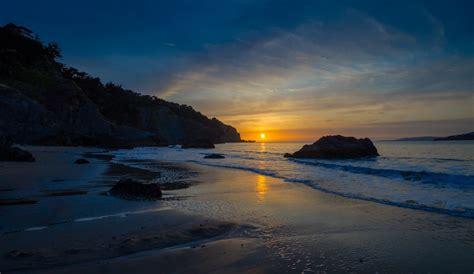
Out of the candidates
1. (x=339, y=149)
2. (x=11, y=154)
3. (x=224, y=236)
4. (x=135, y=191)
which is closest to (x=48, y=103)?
(x=11, y=154)

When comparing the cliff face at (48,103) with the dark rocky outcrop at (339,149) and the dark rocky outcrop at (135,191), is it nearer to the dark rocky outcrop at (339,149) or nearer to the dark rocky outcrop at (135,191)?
the dark rocky outcrop at (135,191)

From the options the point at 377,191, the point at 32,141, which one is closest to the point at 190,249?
the point at 377,191

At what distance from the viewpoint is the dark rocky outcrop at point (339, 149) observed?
31328 millimetres

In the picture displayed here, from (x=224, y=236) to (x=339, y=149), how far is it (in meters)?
27.5

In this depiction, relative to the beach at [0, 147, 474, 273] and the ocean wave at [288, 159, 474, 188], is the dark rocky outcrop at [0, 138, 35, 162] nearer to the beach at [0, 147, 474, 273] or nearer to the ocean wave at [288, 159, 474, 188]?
the beach at [0, 147, 474, 273]

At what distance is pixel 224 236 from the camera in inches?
221

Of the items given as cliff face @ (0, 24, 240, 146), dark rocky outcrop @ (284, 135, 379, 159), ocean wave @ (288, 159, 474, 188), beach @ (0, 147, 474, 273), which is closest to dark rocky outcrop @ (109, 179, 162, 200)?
beach @ (0, 147, 474, 273)

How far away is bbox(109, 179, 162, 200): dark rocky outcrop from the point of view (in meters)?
9.30

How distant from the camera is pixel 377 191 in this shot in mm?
11422

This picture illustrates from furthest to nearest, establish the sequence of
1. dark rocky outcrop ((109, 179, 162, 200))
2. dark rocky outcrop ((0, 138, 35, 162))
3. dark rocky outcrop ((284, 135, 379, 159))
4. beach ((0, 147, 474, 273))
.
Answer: dark rocky outcrop ((284, 135, 379, 159)) → dark rocky outcrop ((0, 138, 35, 162)) → dark rocky outcrop ((109, 179, 162, 200)) → beach ((0, 147, 474, 273))

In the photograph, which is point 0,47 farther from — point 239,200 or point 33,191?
point 239,200

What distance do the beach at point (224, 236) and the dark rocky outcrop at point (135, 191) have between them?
0.46m

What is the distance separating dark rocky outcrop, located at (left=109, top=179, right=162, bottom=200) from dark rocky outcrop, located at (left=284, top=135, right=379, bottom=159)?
24143 millimetres

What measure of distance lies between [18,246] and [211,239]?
2669 mm
